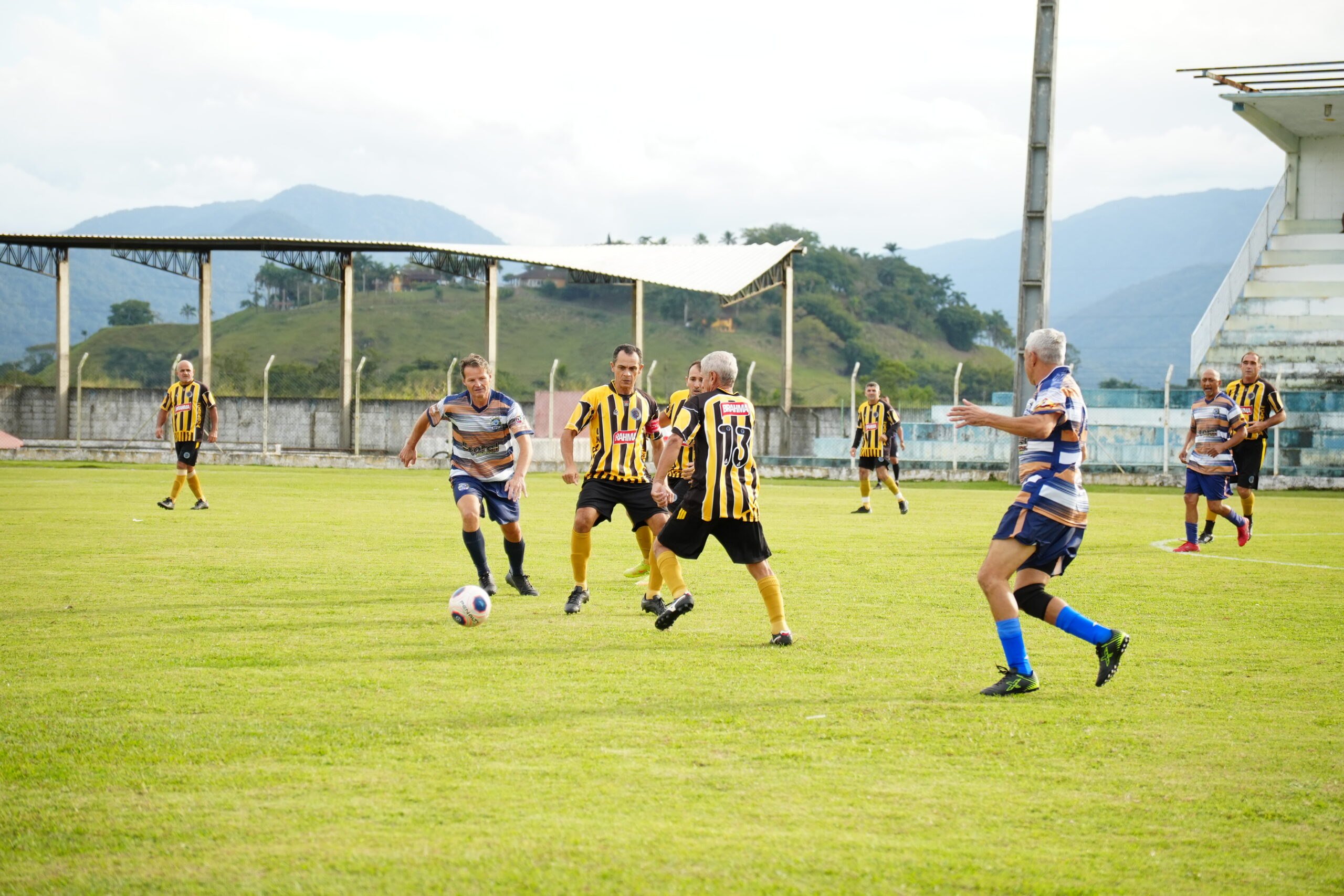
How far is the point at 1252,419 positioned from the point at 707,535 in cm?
1033

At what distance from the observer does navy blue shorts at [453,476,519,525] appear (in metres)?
9.70

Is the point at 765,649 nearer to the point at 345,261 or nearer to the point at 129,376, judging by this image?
the point at 345,261

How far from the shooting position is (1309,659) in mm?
7262

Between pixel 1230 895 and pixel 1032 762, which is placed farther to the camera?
pixel 1032 762

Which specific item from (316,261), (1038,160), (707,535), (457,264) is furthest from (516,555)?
(316,261)

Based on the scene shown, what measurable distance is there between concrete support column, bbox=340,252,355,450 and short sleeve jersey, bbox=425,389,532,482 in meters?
30.9

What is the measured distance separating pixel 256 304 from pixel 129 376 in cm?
3454

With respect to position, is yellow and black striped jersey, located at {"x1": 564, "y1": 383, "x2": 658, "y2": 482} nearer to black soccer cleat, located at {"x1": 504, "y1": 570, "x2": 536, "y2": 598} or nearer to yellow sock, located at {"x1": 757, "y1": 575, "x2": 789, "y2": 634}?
black soccer cleat, located at {"x1": 504, "y1": 570, "x2": 536, "y2": 598}

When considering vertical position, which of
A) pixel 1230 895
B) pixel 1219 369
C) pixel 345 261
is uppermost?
pixel 345 261

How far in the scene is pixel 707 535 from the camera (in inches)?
304

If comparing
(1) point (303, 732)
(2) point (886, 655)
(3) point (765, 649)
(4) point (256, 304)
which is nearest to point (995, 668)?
(2) point (886, 655)

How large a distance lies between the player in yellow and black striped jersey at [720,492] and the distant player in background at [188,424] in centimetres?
1152

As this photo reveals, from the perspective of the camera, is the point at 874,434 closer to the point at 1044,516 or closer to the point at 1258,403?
the point at 1258,403

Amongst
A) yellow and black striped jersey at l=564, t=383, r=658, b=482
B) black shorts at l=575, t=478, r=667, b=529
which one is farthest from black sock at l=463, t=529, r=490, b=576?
yellow and black striped jersey at l=564, t=383, r=658, b=482
